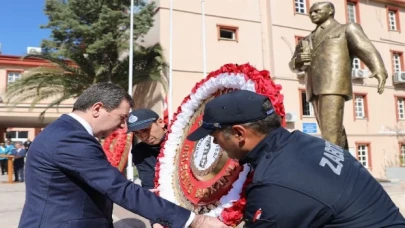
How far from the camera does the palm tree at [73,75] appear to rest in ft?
43.9

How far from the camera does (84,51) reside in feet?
45.9

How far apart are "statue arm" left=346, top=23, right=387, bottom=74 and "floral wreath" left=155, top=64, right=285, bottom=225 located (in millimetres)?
2309

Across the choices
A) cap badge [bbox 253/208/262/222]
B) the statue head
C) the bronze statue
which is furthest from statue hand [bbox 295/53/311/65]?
cap badge [bbox 253/208/262/222]

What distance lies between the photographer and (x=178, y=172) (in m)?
2.75

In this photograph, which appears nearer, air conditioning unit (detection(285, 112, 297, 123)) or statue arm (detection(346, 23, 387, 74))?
statue arm (detection(346, 23, 387, 74))

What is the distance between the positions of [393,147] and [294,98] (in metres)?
6.58

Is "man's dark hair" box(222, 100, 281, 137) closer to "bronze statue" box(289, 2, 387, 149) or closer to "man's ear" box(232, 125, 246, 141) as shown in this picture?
"man's ear" box(232, 125, 246, 141)

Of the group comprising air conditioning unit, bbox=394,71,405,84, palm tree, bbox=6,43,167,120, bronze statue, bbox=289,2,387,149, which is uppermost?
air conditioning unit, bbox=394,71,405,84

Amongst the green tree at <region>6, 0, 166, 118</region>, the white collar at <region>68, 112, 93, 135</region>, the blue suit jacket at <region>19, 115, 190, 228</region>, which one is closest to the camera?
the blue suit jacket at <region>19, 115, 190, 228</region>

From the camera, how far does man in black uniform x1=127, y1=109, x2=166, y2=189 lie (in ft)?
9.73

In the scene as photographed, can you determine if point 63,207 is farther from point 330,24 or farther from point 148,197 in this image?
point 330,24

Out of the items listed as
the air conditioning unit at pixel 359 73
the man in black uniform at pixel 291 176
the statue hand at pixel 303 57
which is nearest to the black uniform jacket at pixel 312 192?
the man in black uniform at pixel 291 176

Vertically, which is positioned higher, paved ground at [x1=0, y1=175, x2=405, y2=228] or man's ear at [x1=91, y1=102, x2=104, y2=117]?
man's ear at [x1=91, y1=102, x2=104, y2=117]

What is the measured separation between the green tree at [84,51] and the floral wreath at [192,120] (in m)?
11.0
